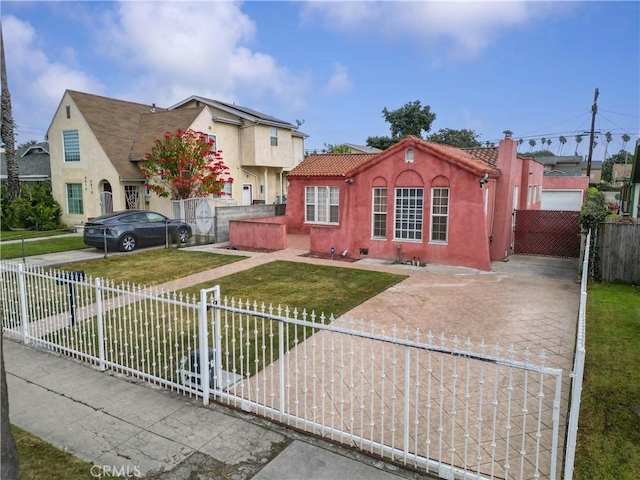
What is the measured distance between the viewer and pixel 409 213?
15742mm

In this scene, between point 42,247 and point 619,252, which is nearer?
point 619,252

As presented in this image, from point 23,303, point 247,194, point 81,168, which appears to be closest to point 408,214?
point 23,303

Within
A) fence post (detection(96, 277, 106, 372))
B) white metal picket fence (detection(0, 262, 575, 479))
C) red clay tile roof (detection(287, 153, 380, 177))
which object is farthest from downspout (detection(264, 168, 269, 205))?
fence post (detection(96, 277, 106, 372))

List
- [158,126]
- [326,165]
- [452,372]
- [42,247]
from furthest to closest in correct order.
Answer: [158,126] → [326,165] → [42,247] → [452,372]

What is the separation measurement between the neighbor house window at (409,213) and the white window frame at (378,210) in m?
0.47

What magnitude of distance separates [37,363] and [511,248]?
648 inches

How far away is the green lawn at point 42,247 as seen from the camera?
16.7 metres

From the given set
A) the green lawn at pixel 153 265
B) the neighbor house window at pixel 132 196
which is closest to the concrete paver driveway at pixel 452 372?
the green lawn at pixel 153 265

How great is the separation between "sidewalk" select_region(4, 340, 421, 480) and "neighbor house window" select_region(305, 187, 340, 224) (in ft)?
55.2

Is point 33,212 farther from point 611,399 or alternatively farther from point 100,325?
point 611,399

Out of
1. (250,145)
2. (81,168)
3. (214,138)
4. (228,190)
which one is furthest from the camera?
(250,145)

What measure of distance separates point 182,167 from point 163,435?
18431 millimetres

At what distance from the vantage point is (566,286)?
12.3 m

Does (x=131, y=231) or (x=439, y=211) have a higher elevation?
(x=439, y=211)
